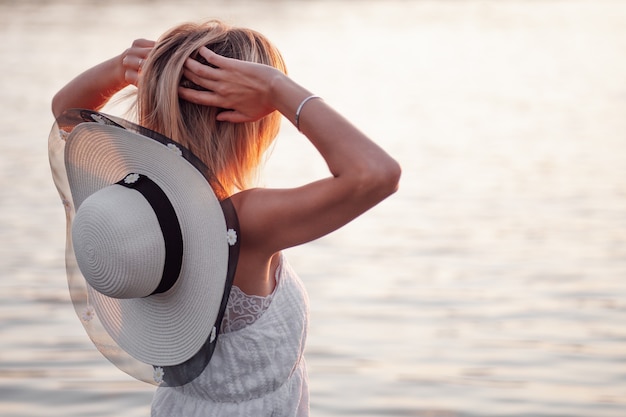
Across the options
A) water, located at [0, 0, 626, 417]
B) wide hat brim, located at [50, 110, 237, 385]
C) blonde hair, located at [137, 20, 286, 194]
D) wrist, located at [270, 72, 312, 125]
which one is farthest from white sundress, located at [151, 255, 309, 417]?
water, located at [0, 0, 626, 417]

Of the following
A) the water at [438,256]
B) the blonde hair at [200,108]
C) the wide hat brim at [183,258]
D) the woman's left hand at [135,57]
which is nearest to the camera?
the wide hat brim at [183,258]

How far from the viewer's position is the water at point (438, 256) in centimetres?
523

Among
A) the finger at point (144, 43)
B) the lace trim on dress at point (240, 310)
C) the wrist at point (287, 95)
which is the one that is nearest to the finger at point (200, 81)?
the wrist at point (287, 95)

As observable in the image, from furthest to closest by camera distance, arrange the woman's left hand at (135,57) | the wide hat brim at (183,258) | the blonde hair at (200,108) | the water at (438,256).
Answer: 1. the water at (438,256)
2. the woman's left hand at (135,57)
3. the blonde hair at (200,108)
4. the wide hat brim at (183,258)

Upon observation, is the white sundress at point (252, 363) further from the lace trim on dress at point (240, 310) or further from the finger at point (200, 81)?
the finger at point (200, 81)

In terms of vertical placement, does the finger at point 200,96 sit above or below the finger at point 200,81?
below

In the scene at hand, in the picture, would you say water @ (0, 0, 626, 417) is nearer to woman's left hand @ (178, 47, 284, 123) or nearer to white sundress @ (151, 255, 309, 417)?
woman's left hand @ (178, 47, 284, 123)

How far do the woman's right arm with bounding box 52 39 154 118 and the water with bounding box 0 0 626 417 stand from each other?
0.38 metres

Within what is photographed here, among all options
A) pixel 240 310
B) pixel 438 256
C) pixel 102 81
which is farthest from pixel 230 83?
pixel 438 256

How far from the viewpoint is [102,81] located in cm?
284

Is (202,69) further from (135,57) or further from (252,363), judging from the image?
(252,363)

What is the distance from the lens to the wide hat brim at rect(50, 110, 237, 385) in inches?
90.7

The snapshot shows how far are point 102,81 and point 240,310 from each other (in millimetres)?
794

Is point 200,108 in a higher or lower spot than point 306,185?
higher
